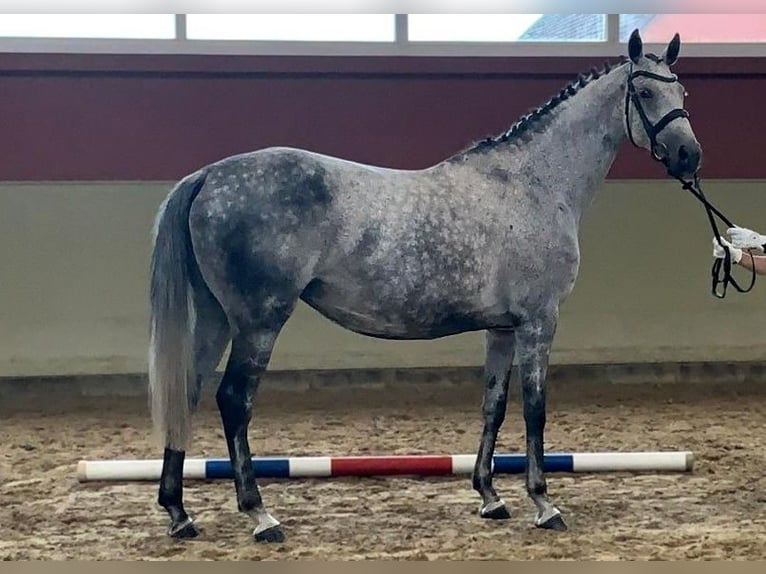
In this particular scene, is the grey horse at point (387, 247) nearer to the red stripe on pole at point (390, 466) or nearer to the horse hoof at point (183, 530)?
the horse hoof at point (183, 530)

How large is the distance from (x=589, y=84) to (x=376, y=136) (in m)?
2.20

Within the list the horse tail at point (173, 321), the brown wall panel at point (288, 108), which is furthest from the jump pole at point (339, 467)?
the brown wall panel at point (288, 108)

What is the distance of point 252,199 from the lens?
1.93 metres

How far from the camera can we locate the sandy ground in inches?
79.0

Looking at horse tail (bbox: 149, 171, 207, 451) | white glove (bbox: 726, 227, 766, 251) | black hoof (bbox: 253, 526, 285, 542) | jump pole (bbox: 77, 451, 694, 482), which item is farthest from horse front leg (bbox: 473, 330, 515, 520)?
horse tail (bbox: 149, 171, 207, 451)

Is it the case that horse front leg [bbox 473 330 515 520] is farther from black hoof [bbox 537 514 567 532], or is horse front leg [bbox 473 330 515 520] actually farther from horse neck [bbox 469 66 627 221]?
horse neck [bbox 469 66 627 221]

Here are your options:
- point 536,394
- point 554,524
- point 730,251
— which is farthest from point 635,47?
point 554,524

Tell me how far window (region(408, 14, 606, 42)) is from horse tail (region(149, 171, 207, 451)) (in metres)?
2.59

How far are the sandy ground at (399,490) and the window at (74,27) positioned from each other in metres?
1.81

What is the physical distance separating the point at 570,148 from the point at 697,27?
2.65m

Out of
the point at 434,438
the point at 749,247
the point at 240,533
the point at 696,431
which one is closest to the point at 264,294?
the point at 240,533

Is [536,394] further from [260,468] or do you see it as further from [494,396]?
[260,468]

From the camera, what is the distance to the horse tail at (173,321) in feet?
6.15

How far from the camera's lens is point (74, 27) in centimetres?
409
